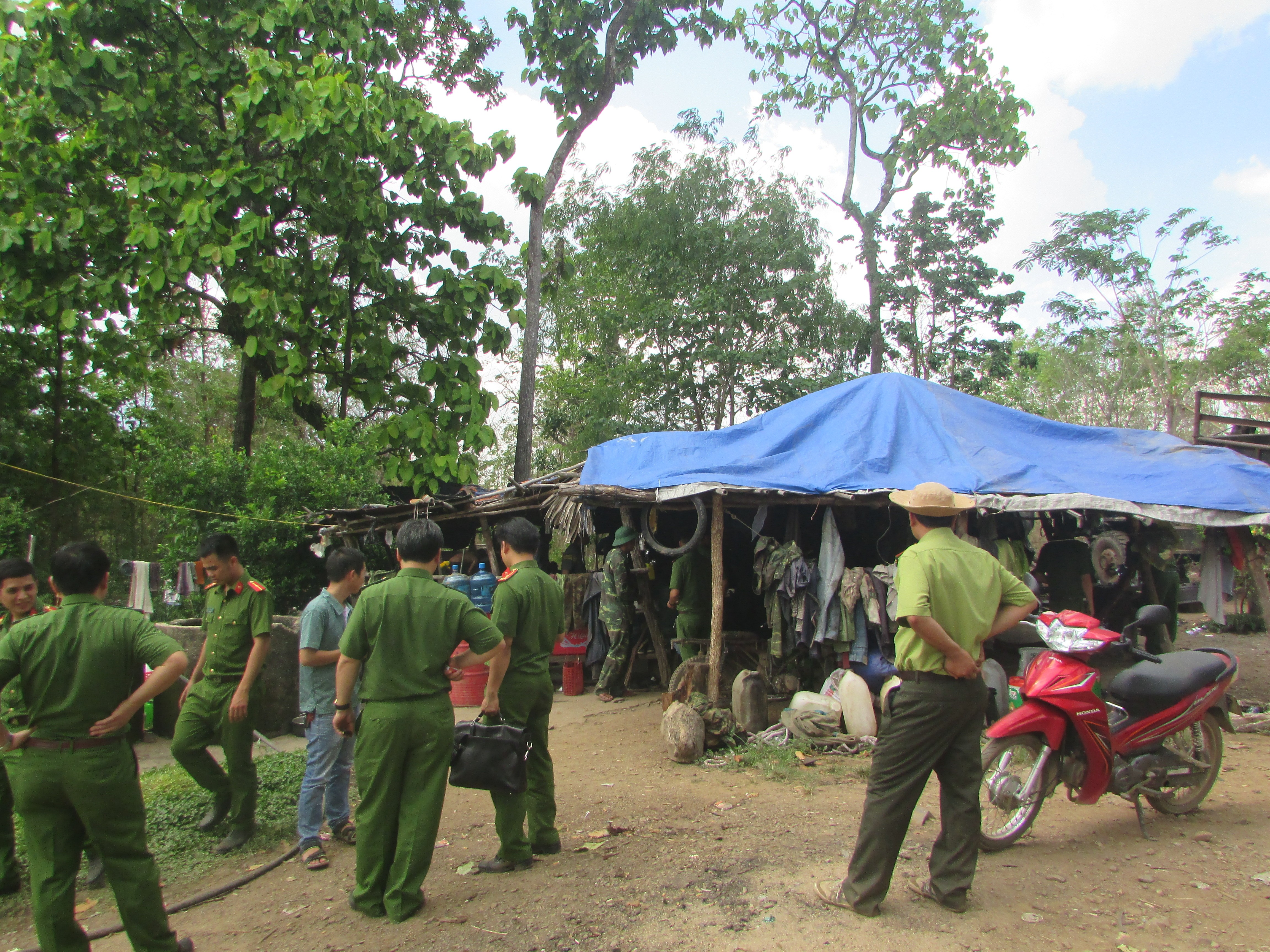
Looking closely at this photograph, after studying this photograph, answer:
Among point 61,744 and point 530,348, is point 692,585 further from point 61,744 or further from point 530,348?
point 530,348

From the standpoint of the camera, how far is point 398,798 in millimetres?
3693

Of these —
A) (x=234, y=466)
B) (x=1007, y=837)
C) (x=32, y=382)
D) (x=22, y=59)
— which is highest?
(x=22, y=59)

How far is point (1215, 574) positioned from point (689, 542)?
499cm

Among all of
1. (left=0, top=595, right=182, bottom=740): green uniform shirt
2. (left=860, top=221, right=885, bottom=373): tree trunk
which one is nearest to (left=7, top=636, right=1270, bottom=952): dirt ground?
(left=0, top=595, right=182, bottom=740): green uniform shirt

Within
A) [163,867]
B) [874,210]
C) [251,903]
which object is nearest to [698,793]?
[251,903]

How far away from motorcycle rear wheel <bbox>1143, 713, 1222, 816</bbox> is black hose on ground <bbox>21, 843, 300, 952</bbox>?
491cm

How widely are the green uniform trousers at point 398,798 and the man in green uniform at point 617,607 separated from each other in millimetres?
5235

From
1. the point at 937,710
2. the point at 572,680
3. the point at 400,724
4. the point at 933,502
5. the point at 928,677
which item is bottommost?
the point at 572,680

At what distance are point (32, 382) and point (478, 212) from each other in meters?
8.05

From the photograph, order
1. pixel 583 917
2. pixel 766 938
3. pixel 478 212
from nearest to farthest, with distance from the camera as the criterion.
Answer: pixel 766 938
pixel 583 917
pixel 478 212

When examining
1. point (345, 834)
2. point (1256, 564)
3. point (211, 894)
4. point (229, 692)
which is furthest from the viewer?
point (1256, 564)

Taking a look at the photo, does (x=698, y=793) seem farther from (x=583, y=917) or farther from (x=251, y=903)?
(x=251, y=903)

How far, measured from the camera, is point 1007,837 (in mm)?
4281

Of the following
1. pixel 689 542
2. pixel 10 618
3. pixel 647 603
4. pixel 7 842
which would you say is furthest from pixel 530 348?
pixel 7 842
